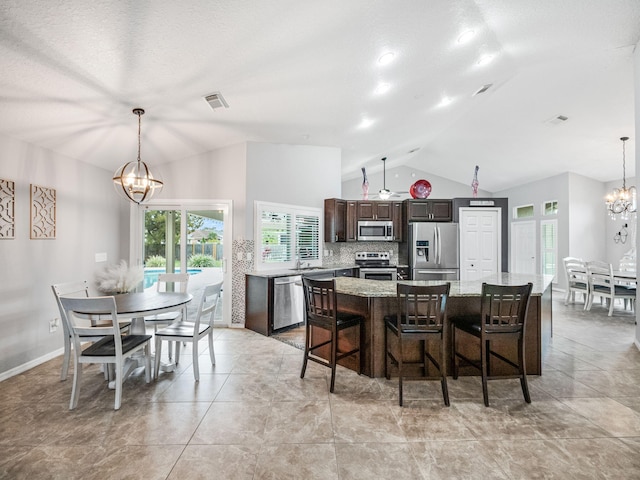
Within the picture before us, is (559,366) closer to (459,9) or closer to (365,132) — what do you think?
(459,9)

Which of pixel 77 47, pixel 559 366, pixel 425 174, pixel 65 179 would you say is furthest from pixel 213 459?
pixel 425 174

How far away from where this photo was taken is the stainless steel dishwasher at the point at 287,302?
14.9ft

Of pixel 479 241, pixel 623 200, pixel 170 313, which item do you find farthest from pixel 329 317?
pixel 623 200

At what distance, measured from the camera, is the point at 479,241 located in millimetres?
5922

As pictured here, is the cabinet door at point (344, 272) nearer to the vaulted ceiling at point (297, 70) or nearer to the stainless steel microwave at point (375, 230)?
the stainless steel microwave at point (375, 230)

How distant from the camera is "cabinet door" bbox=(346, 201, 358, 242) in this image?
5.96 metres

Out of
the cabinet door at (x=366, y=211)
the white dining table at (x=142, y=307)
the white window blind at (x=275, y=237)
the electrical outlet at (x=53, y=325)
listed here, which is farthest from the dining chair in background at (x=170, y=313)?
the cabinet door at (x=366, y=211)

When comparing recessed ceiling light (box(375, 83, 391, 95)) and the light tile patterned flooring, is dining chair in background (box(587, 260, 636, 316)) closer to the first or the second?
the light tile patterned flooring

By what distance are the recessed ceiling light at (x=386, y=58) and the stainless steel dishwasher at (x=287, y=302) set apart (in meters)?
2.97

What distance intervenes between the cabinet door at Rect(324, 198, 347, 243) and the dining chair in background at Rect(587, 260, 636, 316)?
4.53m

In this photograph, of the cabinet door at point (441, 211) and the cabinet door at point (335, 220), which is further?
the cabinet door at point (441, 211)

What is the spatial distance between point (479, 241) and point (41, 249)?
648 cm

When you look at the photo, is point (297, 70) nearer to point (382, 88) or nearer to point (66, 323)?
point (382, 88)

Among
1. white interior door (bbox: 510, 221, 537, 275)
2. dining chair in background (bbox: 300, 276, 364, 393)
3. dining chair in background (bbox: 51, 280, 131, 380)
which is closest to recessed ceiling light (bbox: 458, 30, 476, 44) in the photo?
dining chair in background (bbox: 300, 276, 364, 393)
